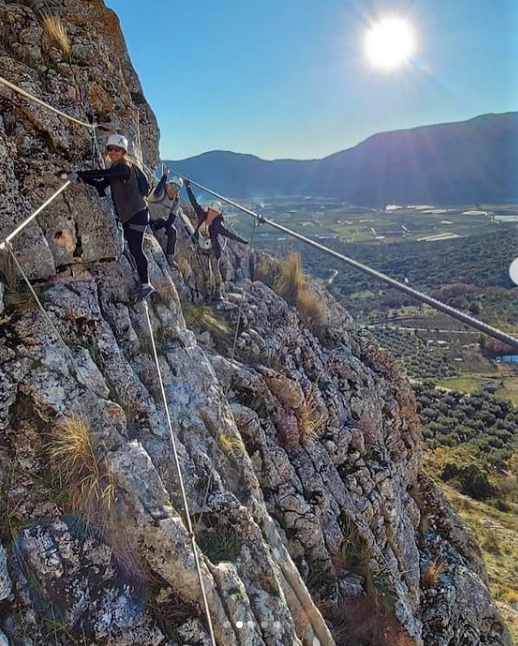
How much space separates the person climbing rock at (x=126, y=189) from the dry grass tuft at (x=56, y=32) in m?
1.74

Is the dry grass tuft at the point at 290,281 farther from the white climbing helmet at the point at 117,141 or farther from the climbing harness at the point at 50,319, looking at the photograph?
the white climbing helmet at the point at 117,141

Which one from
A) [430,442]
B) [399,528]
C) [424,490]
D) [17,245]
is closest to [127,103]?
[17,245]

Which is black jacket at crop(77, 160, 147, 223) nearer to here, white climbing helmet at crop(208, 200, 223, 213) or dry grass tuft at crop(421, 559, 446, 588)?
white climbing helmet at crop(208, 200, 223, 213)

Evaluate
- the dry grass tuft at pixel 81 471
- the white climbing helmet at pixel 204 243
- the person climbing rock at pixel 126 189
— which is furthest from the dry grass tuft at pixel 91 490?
the white climbing helmet at pixel 204 243

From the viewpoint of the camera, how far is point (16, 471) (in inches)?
125

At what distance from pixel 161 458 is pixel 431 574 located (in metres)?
5.55

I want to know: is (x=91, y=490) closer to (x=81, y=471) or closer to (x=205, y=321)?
(x=81, y=471)

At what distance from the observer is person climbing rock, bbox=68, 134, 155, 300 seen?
488 cm

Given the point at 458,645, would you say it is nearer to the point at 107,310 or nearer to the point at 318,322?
the point at 318,322

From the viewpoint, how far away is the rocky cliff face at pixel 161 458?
3.02 m

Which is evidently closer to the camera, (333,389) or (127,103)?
(127,103)

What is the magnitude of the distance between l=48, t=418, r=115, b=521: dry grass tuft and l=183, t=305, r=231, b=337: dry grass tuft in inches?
137

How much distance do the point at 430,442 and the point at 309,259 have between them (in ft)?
296

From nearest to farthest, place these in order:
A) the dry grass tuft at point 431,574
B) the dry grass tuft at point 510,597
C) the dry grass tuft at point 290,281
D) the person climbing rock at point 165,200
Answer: the dry grass tuft at point 431,574
the person climbing rock at point 165,200
the dry grass tuft at point 290,281
the dry grass tuft at point 510,597
